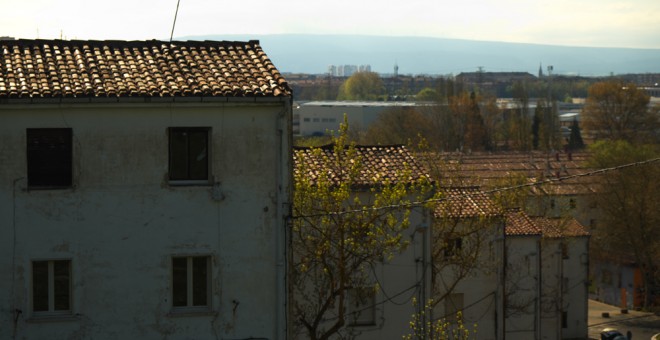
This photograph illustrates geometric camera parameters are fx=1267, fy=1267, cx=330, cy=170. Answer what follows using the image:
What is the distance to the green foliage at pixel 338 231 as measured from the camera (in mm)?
21047

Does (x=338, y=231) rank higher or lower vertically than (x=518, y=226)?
higher

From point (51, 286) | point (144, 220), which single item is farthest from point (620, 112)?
point (51, 286)

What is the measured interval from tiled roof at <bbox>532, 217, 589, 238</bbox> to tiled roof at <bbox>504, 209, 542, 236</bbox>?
5.12m

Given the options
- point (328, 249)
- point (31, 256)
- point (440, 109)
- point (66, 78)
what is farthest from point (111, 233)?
point (440, 109)

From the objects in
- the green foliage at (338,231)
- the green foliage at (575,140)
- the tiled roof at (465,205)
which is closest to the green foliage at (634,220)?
the tiled roof at (465,205)

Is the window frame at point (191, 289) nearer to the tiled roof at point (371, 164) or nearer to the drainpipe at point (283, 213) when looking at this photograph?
the drainpipe at point (283, 213)

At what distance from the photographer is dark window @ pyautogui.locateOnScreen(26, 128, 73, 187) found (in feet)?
53.4

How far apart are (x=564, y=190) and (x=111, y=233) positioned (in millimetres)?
55483

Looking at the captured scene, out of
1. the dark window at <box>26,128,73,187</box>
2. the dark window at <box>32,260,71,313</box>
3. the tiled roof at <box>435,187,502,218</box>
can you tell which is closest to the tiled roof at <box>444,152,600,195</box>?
the tiled roof at <box>435,187,502,218</box>

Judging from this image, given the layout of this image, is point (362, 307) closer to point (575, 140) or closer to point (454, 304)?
point (454, 304)

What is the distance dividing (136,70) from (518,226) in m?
22.5

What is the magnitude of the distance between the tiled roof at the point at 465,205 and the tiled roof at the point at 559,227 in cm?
1271

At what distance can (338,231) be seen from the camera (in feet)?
69.5

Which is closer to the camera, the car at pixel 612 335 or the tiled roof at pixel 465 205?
the tiled roof at pixel 465 205
